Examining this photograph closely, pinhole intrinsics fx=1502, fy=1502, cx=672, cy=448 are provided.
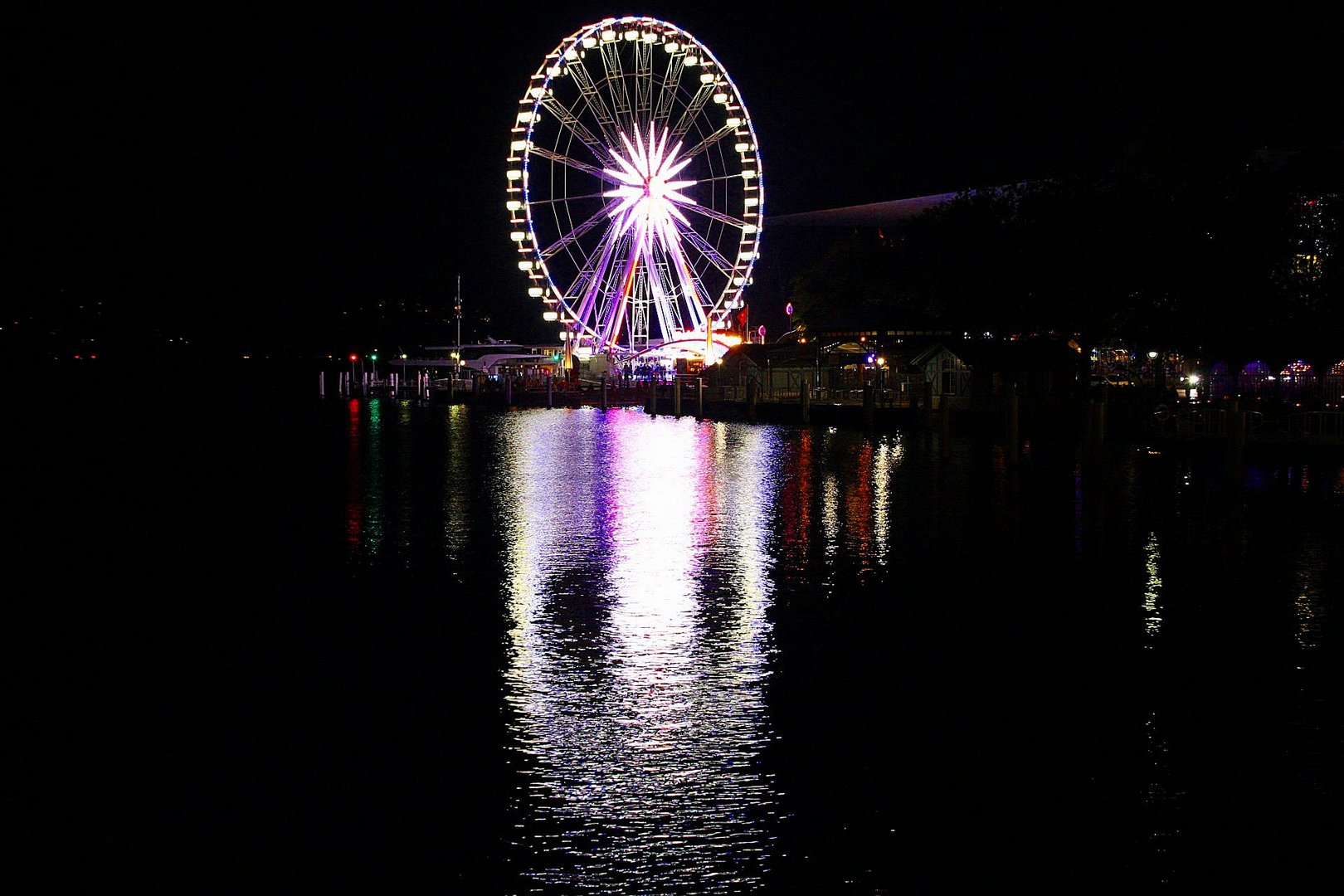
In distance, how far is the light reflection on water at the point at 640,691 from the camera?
18.3 feet

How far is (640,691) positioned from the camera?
26.2ft

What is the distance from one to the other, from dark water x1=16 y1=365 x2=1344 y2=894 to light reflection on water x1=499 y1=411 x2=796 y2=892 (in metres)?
0.03

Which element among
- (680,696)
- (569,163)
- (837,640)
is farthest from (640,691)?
(569,163)

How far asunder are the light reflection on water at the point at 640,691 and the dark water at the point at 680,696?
0.03m

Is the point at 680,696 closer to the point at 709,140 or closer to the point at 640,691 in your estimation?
the point at 640,691

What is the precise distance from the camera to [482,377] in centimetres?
7738

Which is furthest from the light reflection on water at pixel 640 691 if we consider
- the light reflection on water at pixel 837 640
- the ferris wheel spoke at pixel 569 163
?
the ferris wheel spoke at pixel 569 163

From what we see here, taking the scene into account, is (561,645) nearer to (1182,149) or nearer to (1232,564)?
(1232,564)

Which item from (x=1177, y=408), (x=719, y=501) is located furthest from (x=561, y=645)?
(x=1177, y=408)

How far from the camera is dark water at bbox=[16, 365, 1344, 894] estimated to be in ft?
18.2

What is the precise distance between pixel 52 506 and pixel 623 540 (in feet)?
25.7

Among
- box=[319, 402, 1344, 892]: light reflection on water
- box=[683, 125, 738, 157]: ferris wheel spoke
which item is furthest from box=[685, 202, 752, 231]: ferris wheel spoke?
box=[319, 402, 1344, 892]: light reflection on water

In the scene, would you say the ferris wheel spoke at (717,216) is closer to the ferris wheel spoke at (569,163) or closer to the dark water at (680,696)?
the ferris wheel spoke at (569,163)

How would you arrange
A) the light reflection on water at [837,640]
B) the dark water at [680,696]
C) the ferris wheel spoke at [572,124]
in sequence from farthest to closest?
the ferris wheel spoke at [572,124], the light reflection on water at [837,640], the dark water at [680,696]
